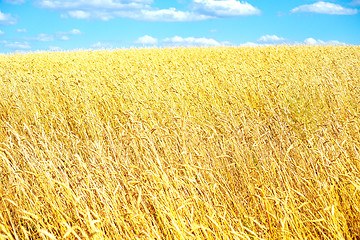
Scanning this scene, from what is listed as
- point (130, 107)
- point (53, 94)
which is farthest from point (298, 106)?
point (53, 94)

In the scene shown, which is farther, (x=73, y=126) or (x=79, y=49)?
(x=79, y=49)

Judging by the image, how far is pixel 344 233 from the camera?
8.77ft

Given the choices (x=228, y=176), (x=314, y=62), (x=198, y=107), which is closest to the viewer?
(x=228, y=176)

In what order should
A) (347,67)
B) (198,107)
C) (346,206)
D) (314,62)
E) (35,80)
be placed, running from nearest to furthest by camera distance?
(346,206) → (198,107) → (35,80) → (347,67) → (314,62)

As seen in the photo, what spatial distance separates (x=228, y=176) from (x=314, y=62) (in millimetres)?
11026

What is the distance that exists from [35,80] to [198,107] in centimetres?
536

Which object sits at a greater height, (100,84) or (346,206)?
(100,84)

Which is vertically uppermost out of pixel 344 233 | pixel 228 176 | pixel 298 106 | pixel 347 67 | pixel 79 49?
pixel 79 49

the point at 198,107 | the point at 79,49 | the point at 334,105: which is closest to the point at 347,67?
the point at 334,105

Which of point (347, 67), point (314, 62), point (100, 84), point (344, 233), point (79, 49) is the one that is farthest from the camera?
point (79, 49)

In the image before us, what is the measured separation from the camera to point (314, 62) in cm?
1299

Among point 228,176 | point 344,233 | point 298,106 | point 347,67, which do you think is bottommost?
point 344,233

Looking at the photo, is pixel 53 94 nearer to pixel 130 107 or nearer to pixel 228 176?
pixel 130 107

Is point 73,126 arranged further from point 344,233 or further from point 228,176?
point 344,233
